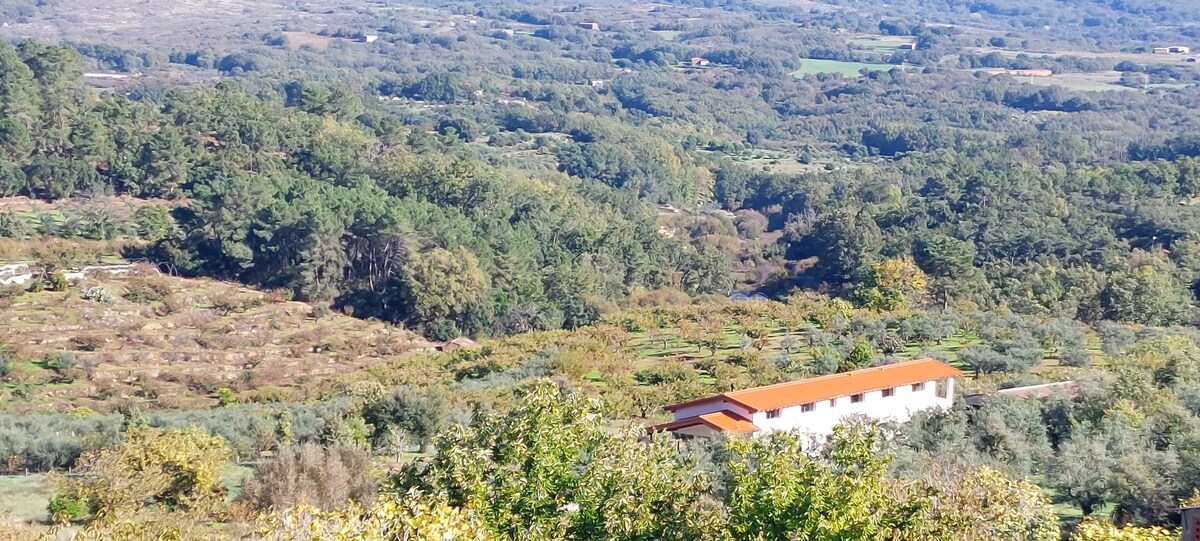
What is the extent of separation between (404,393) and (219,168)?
31.6 meters

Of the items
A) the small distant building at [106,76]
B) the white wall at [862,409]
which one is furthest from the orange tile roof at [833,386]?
the small distant building at [106,76]

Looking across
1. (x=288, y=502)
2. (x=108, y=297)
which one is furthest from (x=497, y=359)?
(x=288, y=502)

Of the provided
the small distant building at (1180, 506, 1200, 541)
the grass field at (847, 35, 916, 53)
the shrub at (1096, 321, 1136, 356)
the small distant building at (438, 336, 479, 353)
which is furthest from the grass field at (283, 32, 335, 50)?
the small distant building at (1180, 506, 1200, 541)

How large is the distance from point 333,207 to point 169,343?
11221mm

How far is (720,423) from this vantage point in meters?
21.4

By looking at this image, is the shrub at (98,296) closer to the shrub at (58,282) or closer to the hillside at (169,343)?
the hillside at (169,343)

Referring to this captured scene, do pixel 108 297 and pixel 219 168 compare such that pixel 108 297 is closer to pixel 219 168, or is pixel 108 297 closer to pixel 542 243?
pixel 219 168

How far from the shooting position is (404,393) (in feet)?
77.3

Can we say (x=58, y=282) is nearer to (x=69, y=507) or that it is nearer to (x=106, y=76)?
(x=69, y=507)

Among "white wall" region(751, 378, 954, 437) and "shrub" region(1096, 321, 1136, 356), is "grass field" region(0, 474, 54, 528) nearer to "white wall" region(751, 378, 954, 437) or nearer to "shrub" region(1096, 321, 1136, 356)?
"white wall" region(751, 378, 954, 437)

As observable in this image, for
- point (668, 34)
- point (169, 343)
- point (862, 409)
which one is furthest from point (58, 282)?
point (668, 34)

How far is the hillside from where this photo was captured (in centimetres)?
3297

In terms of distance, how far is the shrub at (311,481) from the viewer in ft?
55.2

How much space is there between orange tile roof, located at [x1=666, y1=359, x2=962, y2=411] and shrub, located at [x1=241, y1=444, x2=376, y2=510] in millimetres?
6962
